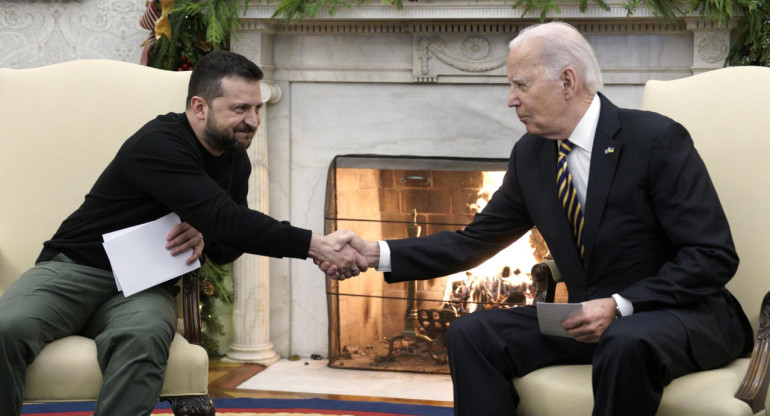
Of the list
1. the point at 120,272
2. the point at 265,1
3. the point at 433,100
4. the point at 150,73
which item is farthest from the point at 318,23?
the point at 120,272

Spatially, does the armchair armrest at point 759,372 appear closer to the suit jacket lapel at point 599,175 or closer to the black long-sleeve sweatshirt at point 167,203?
the suit jacket lapel at point 599,175

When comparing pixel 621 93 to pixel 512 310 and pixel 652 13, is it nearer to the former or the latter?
pixel 652 13

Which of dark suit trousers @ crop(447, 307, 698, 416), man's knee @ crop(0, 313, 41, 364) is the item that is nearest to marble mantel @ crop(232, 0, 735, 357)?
dark suit trousers @ crop(447, 307, 698, 416)

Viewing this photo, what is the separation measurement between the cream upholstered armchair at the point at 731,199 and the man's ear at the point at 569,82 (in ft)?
1.49

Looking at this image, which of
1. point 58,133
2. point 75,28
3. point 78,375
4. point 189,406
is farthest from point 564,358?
point 75,28

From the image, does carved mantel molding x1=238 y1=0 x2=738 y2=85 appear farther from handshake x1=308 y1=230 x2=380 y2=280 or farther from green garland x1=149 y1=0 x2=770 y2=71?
handshake x1=308 y1=230 x2=380 y2=280

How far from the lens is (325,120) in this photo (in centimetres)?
415

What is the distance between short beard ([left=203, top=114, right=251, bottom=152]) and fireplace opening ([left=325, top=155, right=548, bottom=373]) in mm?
1504

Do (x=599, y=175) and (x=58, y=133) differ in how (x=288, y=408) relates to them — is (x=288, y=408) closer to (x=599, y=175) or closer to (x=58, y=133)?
(x=58, y=133)

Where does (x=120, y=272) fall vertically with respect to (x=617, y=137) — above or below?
below

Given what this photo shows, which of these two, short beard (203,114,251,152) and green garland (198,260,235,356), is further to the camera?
green garland (198,260,235,356)

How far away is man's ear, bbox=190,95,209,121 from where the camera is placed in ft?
8.54

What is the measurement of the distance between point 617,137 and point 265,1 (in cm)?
196

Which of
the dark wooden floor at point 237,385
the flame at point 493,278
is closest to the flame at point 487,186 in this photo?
the flame at point 493,278
